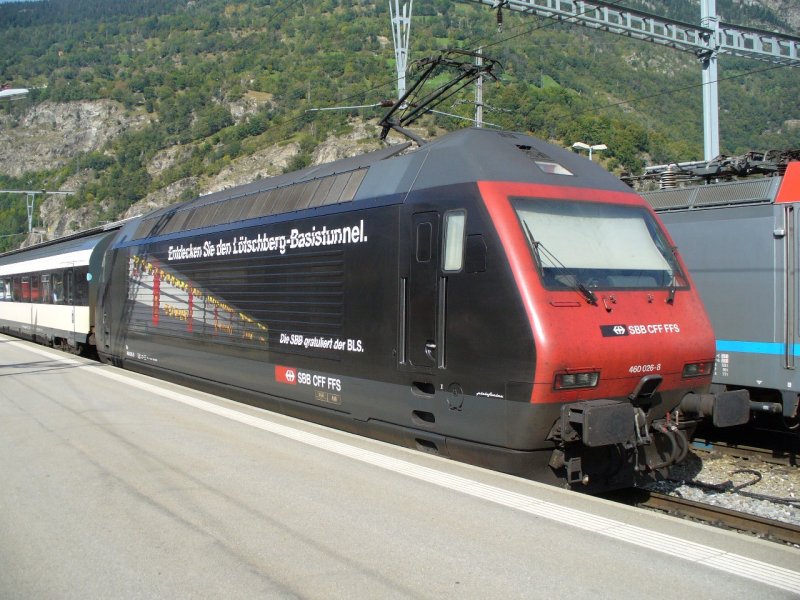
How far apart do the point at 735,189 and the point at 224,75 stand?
127417 millimetres

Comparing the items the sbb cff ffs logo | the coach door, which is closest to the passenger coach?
the sbb cff ffs logo

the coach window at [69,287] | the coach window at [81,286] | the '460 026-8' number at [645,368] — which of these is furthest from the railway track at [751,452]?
the coach window at [69,287]

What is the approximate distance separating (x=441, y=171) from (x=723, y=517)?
4.15 m

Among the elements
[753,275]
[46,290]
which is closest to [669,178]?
[753,275]

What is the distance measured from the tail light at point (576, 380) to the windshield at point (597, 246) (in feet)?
2.53

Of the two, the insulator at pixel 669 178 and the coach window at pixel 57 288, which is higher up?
the insulator at pixel 669 178

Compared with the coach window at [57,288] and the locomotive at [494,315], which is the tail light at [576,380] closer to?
the locomotive at [494,315]

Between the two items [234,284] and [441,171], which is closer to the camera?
[441,171]

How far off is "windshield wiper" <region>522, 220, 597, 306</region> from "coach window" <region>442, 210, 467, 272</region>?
59cm

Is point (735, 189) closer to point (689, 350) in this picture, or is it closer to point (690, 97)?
point (689, 350)

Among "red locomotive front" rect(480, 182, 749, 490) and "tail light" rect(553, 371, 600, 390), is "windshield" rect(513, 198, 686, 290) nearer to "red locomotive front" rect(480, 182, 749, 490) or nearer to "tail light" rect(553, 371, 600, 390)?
"red locomotive front" rect(480, 182, 749, 490)

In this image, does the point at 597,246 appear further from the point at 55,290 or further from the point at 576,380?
the point at 55,290

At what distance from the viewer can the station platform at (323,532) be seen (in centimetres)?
453

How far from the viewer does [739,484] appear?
30.2ft
